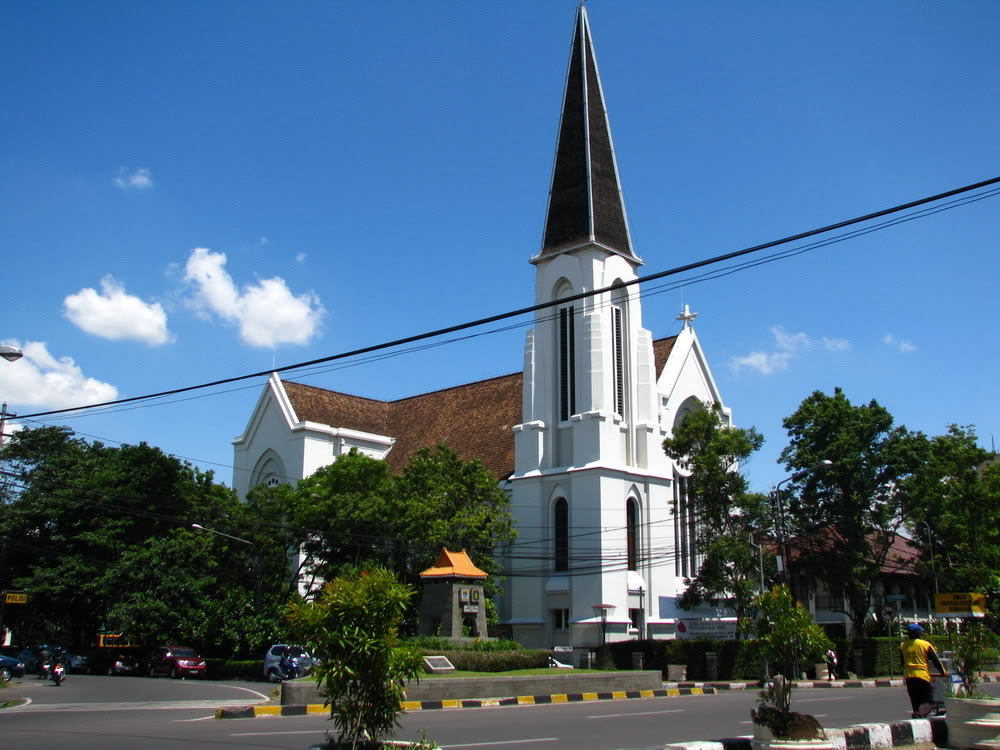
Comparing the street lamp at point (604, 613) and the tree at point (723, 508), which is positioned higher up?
the tree at point (723, 508)

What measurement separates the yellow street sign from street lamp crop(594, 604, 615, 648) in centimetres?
1115

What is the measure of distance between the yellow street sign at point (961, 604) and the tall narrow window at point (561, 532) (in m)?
13.7

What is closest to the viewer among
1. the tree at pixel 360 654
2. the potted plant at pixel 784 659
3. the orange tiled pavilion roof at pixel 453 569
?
the tree at pixel 360 654

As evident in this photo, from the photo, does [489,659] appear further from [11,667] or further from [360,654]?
[11,667]

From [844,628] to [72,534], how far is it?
1637 inches

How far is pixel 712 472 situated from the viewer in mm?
33125

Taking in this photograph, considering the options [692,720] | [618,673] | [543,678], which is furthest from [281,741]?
[618,673]

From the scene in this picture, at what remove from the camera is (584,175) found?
42.9 m

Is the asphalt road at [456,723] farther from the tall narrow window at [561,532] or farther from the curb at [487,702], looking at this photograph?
the tall narrow window at [561,532]

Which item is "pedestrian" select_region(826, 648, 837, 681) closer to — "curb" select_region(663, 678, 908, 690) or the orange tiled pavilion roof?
"curb" select_region(663, 678, 908, 690)

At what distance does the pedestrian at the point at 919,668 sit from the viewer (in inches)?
475

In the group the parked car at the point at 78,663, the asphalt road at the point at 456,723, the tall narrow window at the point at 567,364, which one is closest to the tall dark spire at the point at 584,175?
the tall narrow window at the point at 567,364

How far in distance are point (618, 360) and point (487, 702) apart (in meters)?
24.0

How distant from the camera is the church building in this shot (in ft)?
122
